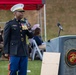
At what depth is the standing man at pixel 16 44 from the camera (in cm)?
710

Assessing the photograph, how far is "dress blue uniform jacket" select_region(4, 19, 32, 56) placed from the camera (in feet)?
23.4

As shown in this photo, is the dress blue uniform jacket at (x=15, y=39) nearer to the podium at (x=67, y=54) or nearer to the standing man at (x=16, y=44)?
the standing man at (x=16, y=44)

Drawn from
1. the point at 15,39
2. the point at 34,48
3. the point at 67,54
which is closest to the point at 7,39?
the point at 15,39

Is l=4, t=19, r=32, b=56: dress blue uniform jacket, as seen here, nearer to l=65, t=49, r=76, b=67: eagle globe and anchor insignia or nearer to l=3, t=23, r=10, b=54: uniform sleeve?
l=3, t=23, r=10, b=54: uniform sleeve

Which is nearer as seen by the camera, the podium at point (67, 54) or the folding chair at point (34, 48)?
the podium at point (67, 54)

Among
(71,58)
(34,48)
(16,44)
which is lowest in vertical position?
(71,58)

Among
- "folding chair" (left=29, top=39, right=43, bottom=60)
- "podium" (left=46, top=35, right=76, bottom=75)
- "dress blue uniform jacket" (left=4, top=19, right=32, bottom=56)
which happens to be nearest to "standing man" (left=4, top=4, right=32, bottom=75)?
"dress blue uniform jacket" (left=4, top=19, right=32, bottom=56)

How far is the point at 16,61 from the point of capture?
23.2ft

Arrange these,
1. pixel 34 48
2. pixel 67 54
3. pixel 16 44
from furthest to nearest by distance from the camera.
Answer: pixel 34 48, pixel 16 44, pixel 67 54

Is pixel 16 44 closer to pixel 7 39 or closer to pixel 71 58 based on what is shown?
pixel 7 39

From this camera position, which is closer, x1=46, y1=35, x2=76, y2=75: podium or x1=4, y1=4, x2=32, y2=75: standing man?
x1=46, y1=35, x2=76, y2=75: podium

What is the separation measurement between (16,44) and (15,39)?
0.33ft

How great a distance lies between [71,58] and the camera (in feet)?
20.9

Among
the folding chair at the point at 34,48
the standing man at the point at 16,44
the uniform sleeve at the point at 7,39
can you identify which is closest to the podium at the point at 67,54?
the standing man at the point at 16,44
